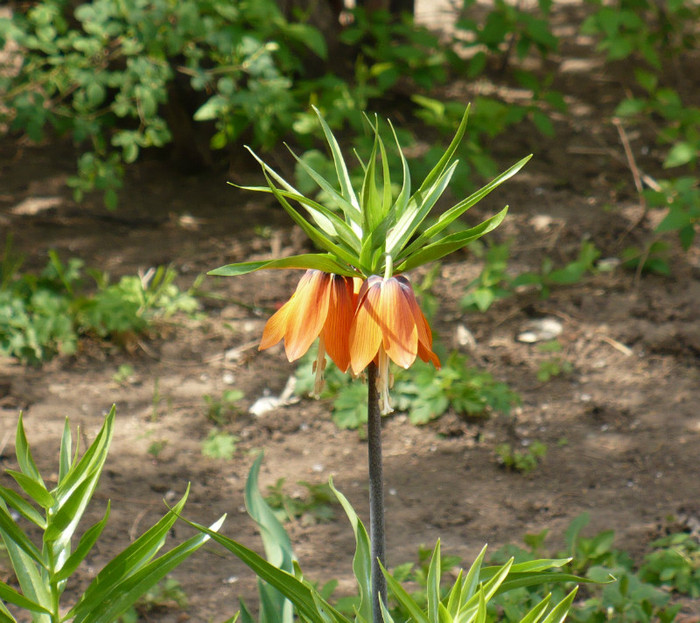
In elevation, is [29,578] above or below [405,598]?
below

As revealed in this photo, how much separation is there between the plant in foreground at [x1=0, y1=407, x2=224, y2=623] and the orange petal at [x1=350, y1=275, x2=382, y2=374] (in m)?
0.39

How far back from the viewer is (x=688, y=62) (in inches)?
227

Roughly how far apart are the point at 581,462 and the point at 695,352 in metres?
0.88

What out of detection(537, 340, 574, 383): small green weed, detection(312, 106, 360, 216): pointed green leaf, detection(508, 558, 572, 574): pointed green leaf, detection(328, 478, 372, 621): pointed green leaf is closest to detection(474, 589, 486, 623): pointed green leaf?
detection(508, 558, 572, 574): pointed green leaf

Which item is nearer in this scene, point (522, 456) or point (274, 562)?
point (274, 562)

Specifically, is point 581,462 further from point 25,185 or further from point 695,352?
point 25,185

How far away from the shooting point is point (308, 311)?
1337 millimetres

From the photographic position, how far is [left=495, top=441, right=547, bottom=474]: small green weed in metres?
3.09

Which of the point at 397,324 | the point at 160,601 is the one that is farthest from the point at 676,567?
the point at 397,324

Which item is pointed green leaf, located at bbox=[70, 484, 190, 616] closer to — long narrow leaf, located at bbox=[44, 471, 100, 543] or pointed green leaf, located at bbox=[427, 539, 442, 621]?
long narrow leaf, located at bbox=[44, 471, 100, 543]

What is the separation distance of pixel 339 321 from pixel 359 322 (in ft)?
0.18

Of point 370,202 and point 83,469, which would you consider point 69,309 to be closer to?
point 83,469

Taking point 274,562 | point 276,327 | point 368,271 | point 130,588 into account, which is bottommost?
point 274,562

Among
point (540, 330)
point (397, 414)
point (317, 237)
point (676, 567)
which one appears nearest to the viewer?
point (317, 237)
